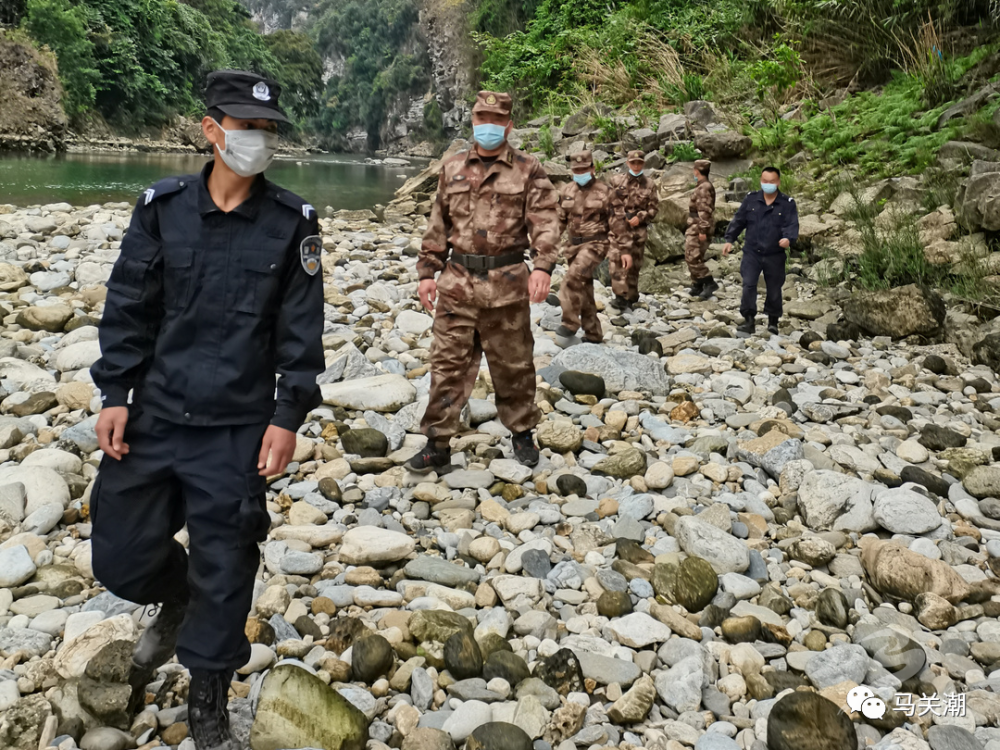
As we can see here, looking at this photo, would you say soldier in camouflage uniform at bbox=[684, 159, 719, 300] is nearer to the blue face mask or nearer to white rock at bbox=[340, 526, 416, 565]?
the blue face mask

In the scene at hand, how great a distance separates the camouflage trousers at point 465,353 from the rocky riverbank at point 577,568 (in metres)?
0.34

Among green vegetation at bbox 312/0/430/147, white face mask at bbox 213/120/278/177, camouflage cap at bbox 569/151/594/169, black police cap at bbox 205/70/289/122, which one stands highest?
green vegetation at bbox 312/0/430/147

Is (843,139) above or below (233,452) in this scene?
above

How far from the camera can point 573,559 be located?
3469 mm

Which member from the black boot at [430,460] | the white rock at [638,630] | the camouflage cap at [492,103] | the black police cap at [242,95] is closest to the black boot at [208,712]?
the white rock at [638,630]

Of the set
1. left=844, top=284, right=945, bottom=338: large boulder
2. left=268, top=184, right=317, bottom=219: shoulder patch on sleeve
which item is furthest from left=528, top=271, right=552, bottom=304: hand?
left=844, top=284, right=945, bottom=338: large boulder

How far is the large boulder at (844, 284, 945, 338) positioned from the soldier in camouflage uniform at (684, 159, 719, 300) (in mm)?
2211

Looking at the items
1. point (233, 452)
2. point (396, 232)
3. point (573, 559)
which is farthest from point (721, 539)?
point (396, 232)

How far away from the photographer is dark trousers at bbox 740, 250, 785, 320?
770 centimetres

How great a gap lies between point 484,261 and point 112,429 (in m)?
2.49

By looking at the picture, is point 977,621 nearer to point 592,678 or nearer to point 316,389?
point 592,678

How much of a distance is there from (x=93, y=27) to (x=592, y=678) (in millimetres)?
40281

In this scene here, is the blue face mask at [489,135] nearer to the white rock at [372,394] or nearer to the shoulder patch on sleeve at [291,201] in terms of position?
the white rock at [372,394]

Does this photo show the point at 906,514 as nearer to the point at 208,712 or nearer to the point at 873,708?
the point at 873,708
